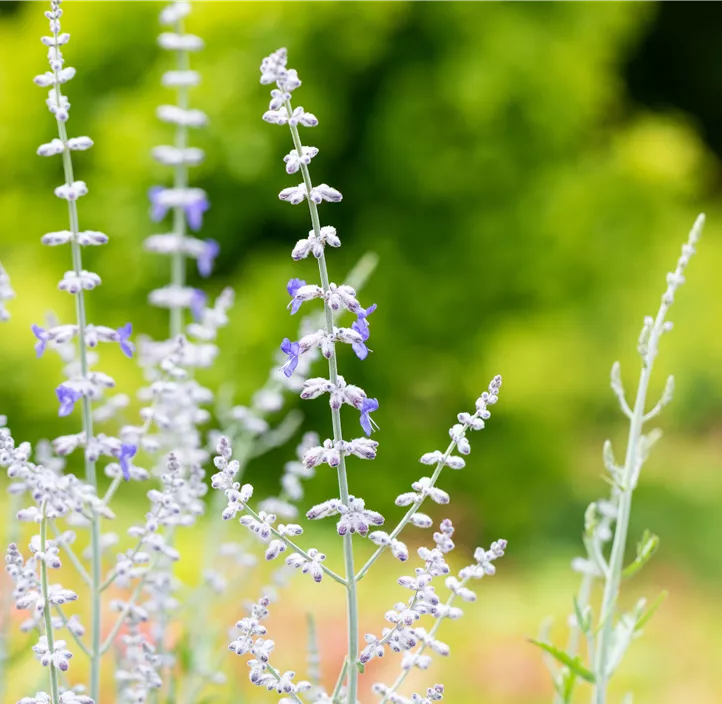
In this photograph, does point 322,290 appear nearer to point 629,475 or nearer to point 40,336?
point 40,336

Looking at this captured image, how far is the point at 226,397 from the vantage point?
226 cm

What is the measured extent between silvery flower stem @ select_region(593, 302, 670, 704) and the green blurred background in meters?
5.16

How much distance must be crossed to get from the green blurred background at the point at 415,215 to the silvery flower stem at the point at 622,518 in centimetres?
516

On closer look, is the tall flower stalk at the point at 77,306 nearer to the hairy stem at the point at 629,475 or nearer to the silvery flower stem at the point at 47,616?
the silvery flower stem at the point at 47,616

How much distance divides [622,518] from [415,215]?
7281mm

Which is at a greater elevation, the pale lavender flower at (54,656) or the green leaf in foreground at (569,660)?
the green leaf in foreground at (569,660)

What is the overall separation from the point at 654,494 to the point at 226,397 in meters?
10.5

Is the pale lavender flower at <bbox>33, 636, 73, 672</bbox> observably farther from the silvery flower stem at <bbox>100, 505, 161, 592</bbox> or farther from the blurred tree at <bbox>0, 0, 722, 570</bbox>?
the blurred tree at <bbox>0, 0, 722, 570</bbox>

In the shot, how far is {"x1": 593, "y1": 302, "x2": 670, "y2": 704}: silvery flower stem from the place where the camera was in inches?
57.1

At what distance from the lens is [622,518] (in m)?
1.47

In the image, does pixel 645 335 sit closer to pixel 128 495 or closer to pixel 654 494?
pixel 128 495

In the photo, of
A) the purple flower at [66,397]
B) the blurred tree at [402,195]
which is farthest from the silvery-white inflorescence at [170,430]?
the blurred tree at [402,195]

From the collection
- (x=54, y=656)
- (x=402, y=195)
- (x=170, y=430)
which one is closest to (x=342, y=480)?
(x=54, y=656)

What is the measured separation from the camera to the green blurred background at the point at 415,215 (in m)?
7.80
